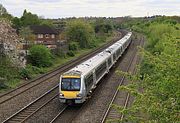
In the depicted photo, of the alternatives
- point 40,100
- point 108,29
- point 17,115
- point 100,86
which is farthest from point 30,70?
point 108,29

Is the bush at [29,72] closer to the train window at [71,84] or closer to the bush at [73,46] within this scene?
the train window at [71,84]

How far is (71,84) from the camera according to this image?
75.6ft

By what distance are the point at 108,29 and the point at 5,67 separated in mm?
93691

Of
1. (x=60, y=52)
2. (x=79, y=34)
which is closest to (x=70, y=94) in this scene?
(x=60, y=52)

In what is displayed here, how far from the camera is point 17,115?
70.1 ft

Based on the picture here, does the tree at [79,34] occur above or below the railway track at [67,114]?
above

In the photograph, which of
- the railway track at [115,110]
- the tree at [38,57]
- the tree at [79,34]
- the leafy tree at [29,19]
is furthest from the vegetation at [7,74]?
the leafy tree at [29,19]

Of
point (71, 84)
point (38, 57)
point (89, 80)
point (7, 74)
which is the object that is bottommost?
point (7, 74)

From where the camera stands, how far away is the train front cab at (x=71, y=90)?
22.7 metres

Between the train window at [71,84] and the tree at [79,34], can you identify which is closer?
the train window at [71,84]

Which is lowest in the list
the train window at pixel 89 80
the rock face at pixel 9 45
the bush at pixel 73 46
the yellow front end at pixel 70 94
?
the bush at pixel 73 46

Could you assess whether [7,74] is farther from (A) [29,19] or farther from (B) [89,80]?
(A) [29,19]

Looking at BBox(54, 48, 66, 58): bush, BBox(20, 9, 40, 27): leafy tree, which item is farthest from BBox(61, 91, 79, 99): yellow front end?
BBox(20, 9, 40, 27): leafy tree

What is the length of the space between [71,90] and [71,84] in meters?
0.37
